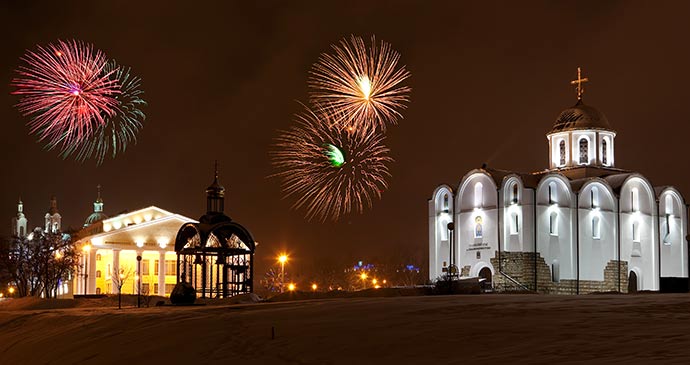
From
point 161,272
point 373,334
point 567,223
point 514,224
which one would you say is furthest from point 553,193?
point 373,334

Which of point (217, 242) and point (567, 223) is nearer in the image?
point (217, 242)

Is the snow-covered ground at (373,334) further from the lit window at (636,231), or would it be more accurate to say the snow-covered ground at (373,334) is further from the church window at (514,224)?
the lit window at (636,231)

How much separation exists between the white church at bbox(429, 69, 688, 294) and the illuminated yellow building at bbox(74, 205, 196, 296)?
25015 millimetres

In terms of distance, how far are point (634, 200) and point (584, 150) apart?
199 inches

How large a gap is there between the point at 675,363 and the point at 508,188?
5173 centimetres

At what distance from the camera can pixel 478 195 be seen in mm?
68375

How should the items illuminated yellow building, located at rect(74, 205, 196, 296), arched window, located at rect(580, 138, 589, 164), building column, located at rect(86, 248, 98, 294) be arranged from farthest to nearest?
building column, located at rect(86, 248, 98, 294), illuminated yellow building, located at rect(74, 205, 196, 296), arched window, located at rect(580, 138, 589, 164)

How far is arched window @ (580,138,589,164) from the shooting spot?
236 ft


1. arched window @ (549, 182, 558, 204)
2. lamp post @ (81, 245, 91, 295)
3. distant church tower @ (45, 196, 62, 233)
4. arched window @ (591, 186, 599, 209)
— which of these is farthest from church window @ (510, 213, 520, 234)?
distant church tower @ (45, 196, 62, 233)

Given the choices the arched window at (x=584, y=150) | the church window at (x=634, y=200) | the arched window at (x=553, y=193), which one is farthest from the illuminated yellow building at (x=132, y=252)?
the church window at (x=634, y=200)

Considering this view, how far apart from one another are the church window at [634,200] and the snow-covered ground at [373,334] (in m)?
44.7

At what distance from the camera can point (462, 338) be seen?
19344 millimetres

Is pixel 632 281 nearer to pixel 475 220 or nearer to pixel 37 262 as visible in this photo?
pixel 475 220

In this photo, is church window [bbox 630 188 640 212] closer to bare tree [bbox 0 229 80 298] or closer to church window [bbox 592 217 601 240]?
church window [bbox 592 217 601 240]
